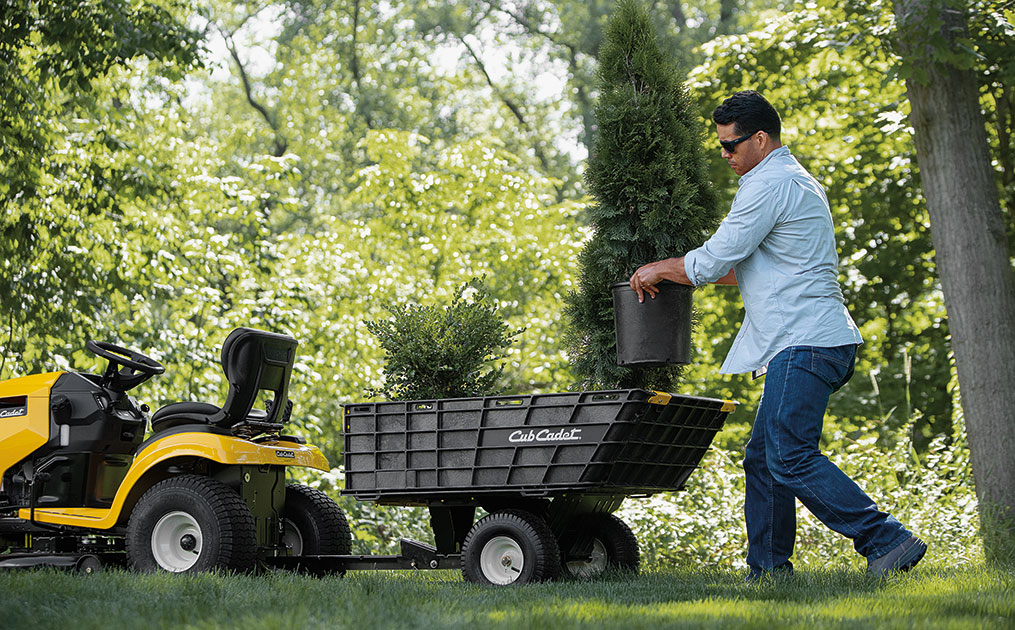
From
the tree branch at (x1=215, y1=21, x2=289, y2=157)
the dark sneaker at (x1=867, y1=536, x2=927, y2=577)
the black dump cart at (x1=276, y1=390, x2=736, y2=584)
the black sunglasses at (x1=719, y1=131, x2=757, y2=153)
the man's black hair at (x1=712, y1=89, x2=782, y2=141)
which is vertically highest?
the tree branch at (x1=215, y1=21, x2=289, y2=157)

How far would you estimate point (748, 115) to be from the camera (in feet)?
15.8

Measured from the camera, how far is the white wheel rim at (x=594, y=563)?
545cm

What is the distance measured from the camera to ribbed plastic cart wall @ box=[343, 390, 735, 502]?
15.4 ft

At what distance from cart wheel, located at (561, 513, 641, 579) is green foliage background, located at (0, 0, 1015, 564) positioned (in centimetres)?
112

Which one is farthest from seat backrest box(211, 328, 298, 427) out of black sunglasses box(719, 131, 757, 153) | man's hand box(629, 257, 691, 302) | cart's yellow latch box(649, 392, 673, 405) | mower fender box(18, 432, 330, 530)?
black sunglasses box(719, 131, 757, 153)

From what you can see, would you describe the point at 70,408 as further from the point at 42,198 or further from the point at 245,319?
the point at 245,319

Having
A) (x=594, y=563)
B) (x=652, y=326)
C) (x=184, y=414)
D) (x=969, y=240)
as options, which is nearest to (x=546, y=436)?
(x=652, y=326)

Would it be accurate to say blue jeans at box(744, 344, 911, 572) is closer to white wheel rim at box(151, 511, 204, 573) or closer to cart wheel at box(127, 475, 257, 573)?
cart wheel at box(127, 475, 257, 573)

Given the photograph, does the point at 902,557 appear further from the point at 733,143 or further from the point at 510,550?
the point at 733,143

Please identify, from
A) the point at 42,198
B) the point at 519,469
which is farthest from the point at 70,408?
the point at 42,198

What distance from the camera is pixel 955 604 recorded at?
12.1 feet

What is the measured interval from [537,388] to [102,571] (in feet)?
28.8

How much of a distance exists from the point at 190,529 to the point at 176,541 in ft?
0.30

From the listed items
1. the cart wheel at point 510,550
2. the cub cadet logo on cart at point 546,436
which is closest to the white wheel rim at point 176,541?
the cart wheel at point 510,550
